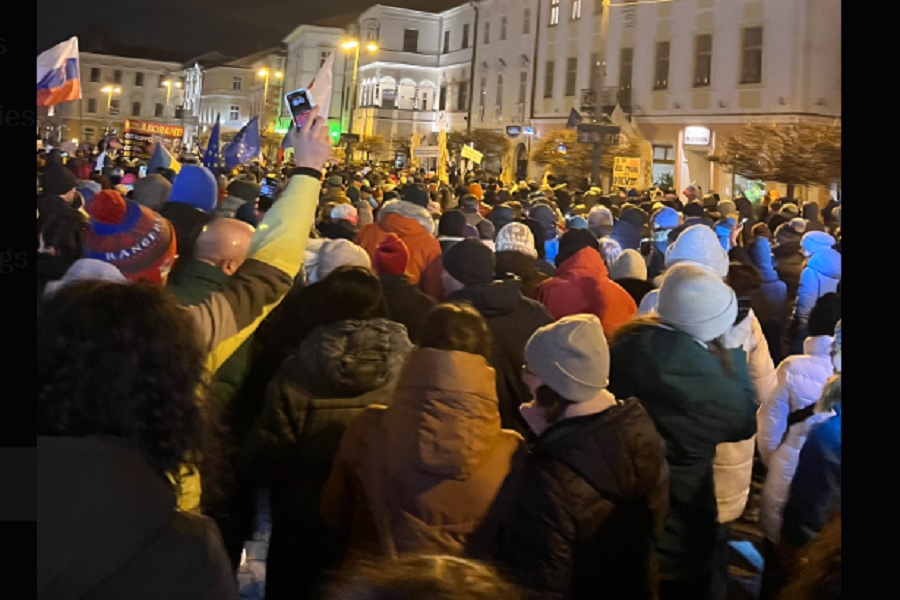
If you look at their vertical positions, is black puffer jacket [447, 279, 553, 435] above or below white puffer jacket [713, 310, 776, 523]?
above

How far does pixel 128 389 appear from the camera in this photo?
2.07 metres

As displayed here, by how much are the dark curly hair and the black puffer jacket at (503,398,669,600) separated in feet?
3.66

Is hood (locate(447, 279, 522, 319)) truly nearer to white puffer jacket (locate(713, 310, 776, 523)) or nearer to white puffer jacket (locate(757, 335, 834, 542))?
white puffer jacket (locate(713, 310, 776, 523))

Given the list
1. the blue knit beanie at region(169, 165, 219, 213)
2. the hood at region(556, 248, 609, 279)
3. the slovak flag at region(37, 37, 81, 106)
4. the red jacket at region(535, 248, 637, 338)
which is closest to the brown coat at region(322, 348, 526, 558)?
the red jacket at region(535, 248, 637, 338)

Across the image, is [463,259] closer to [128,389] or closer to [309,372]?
[309,372]

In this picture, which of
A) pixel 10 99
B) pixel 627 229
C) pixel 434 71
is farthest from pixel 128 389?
pixel 434 71

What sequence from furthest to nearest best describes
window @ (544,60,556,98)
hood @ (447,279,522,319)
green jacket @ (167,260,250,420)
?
window @ (544,60,556,98), hood @ (447,279,522,319), green jacket @ (167,260,250,420)

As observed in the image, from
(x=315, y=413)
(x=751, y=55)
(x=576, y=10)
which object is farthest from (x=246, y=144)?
(x=576, y=10)

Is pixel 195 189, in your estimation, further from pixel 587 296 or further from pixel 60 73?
pixel 60 73

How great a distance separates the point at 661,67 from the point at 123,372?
28.6 m

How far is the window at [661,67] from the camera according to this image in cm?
2859

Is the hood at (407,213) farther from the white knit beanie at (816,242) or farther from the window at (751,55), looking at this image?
the window at (751,55)

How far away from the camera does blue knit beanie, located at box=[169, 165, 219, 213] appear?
6039mm

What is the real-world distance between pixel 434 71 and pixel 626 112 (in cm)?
860
